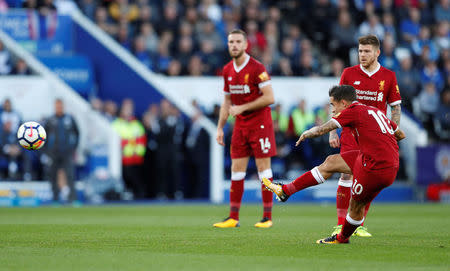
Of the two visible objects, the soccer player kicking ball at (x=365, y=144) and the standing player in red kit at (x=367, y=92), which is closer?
the soccer player kicking ball at (x=365, y=144)

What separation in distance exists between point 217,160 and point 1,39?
5.56m

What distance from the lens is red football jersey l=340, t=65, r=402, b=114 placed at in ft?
31.8

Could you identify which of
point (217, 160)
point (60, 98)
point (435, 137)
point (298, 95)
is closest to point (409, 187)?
point (435, 137)

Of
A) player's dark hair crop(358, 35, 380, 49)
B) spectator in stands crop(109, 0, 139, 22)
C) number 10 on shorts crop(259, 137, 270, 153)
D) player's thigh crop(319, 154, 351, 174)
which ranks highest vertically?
spectator in stands crop(109, 0, 139, 22)

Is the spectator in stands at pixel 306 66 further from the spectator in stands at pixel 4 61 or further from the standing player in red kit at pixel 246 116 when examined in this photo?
the standing player in red kit at pixel 246 116

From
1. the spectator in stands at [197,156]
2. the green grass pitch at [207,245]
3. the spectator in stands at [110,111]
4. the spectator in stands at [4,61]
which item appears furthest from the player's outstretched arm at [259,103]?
the spectator in stands at [4,61]

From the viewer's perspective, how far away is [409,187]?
2166 centimetres

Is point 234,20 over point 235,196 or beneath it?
over

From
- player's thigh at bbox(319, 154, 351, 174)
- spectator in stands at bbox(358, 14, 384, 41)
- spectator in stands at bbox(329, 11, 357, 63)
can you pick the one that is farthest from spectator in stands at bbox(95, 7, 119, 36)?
player's thigh at bbox(319, 154, 351, 174)

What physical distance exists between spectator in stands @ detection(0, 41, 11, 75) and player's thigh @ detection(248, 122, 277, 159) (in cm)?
1018

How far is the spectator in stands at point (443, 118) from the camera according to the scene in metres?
22.3

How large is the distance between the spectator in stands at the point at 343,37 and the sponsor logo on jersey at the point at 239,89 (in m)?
12.9

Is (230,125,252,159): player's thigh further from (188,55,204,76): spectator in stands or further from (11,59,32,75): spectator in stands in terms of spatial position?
(188,55,204,76): spectator in stands

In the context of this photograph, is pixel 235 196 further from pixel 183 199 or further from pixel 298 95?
pixel 298 95
